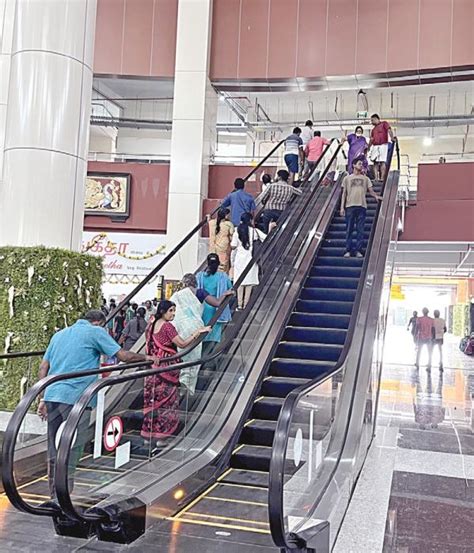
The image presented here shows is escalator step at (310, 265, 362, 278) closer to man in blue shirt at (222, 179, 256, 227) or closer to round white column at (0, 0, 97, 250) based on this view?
man in blue shirt at (222, 179, 256, 227)

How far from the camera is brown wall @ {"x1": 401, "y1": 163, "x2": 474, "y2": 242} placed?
13.2 meters

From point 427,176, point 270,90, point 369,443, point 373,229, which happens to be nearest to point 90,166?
point 270,90

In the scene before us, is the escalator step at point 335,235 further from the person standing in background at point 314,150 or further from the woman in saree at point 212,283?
the woman in saree at point 212,283

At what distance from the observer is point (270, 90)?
50.4ft

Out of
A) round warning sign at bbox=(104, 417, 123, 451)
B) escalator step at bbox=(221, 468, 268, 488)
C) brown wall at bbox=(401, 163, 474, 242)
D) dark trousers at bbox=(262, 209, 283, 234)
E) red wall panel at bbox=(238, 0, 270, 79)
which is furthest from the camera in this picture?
red wall panel at bbox=(238, 0, 270, 79)

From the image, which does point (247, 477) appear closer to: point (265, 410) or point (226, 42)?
point (265, 410)

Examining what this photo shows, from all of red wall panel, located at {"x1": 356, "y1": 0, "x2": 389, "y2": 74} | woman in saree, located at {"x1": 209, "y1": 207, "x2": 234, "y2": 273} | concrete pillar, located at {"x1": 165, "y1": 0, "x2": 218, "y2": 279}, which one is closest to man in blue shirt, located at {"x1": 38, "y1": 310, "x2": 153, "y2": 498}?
woman in saree, located at {"x1": 209, "y1": 207, "x2": 234, "y2": 273}

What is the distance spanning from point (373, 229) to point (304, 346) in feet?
7.77

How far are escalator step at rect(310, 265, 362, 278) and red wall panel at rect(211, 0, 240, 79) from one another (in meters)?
7.70

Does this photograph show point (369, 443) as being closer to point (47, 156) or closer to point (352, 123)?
point (47, 156)

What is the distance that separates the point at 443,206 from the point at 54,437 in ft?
36.1

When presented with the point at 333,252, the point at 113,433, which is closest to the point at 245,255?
the point at 333,252

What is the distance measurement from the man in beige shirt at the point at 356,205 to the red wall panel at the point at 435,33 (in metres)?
6.16

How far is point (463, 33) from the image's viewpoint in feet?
44.5
